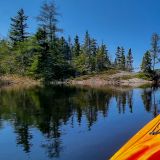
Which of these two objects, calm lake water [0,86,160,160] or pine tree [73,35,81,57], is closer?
calm lake water [0,86,160,160]

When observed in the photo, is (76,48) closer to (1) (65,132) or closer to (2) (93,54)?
(2) (93,54)

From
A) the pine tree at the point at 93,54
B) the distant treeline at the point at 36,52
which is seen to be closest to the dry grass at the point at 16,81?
the distant treeline at the point at 36,52

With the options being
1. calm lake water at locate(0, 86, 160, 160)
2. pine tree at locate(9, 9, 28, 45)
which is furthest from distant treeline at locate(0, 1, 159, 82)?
calm lake water at locate(0, 86, 160, 160)

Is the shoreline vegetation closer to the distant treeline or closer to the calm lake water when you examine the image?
the distant treeline

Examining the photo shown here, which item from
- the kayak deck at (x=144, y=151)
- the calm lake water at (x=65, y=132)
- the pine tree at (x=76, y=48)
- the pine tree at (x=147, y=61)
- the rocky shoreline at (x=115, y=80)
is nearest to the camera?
the kayak deck at (x=144, y=151)

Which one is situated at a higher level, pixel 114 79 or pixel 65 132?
pixel 114 79

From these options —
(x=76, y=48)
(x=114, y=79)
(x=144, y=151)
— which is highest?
(x=76, y=48)

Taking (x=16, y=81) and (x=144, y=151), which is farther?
(x=16, y=81)

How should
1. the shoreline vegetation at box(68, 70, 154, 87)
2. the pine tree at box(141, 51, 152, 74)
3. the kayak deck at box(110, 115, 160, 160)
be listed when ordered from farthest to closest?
the pine tree at box(141, 51, 152, 74) → the shoreline vegetation at box(68, 70, 154, 87) → the kayak deck at box(110, 115, 160, 160)

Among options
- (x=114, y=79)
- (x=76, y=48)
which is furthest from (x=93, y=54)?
(x=114, y=79)

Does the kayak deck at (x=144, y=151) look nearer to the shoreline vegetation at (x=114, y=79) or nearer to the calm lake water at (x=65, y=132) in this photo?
the calm lake water at (x=65, y=132)

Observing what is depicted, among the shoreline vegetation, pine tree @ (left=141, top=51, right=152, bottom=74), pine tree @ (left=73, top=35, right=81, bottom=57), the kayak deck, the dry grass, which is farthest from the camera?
pine tree @ (left=73, top=35, right=81, bottom=57)

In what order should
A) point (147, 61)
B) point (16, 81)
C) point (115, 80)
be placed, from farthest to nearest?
point (147, 61)
point (115, 80)
point (16, 81)

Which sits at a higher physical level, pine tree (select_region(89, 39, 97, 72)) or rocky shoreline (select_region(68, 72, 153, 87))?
pine tree (select_region(89, 39, 97, 72))
